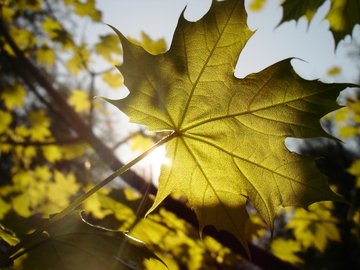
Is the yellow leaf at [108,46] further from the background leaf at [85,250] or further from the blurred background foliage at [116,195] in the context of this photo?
the background leaf at [85,250]

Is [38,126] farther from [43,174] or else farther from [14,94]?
[43,174]

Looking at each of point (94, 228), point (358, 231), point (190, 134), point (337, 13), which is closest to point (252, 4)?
point (337, 13)

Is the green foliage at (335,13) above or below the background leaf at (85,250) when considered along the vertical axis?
above

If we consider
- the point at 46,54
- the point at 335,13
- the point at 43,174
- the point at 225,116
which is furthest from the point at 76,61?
the point at 225,116

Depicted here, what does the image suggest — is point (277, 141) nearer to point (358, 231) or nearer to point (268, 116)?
point (268, 116)

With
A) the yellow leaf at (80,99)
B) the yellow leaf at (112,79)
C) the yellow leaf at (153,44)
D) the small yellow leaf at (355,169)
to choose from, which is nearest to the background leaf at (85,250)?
the yellow leaf at (153,44)

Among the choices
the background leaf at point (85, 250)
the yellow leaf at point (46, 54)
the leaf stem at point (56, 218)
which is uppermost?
the yellow leaf at point (46, 54)

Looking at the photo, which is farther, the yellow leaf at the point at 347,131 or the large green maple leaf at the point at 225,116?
the yellow leaf at the point at 347,131

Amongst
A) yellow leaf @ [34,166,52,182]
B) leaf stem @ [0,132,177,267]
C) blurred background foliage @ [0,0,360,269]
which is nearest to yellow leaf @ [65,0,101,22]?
blurred background foliage @ [0,0,360,269]
